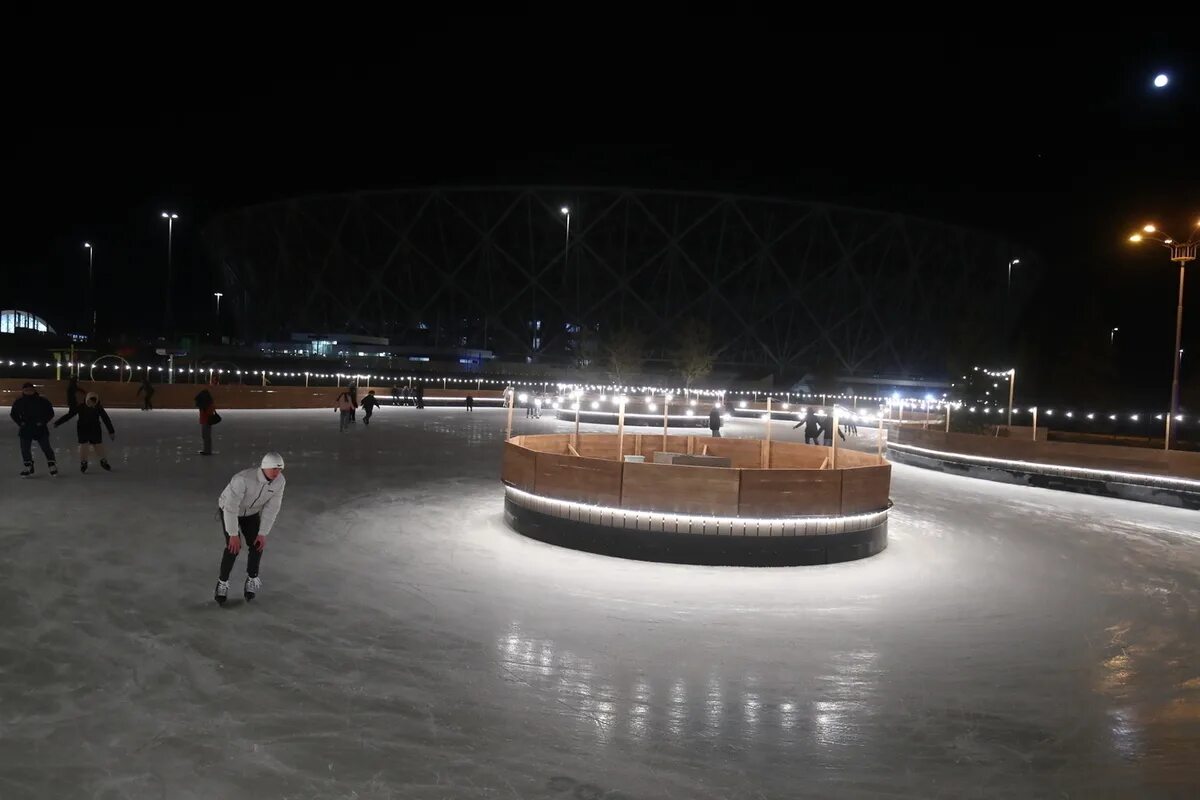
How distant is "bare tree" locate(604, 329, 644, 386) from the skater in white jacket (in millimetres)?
61875

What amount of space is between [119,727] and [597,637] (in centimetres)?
306

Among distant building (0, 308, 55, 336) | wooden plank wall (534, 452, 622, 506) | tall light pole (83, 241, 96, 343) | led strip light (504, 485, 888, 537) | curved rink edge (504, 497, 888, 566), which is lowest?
curved rink edge (504, 497, 888, 566)

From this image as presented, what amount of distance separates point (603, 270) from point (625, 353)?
1001 cm

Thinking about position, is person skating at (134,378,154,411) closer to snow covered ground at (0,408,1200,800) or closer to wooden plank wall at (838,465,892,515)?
snow covered ground at (0,408,1200,800)

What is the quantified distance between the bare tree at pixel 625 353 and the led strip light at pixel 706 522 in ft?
194

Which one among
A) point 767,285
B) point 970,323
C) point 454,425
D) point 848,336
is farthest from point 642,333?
point 454,425

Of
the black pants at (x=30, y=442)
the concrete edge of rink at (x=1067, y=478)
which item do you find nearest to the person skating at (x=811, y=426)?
the concrete edge of rink at (x=1067, y=478)

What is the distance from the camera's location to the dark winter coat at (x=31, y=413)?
12.4 m

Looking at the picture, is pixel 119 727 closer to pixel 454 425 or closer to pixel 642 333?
pixel 454 425

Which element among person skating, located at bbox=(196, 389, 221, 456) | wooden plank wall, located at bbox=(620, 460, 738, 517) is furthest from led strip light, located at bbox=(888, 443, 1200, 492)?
person skating, located at bbox=(196, 389, 221, 456)

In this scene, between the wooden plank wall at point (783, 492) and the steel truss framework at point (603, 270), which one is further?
the steel truss framework at point (603, 270)

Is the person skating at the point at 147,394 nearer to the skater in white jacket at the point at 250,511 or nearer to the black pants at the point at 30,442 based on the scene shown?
the black pants at the point at 30,442

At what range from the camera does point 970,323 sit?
141 feet

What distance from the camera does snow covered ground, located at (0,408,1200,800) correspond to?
4070 mm
